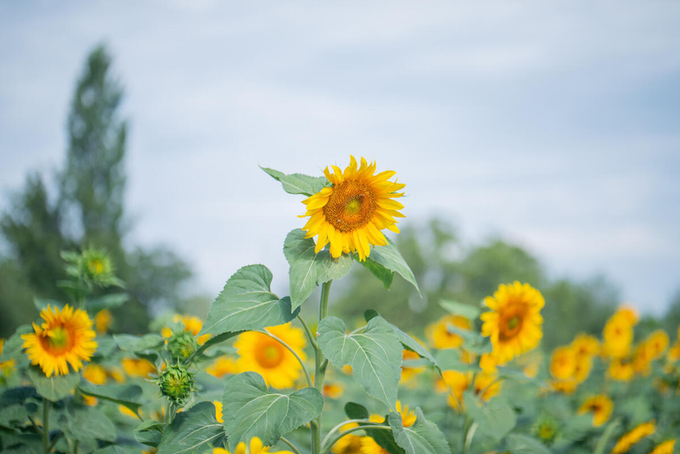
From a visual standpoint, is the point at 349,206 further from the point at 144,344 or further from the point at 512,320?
the point at 512,320

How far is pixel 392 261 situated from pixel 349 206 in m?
0.18

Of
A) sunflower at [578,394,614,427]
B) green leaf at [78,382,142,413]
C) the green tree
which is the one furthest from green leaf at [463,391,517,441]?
the green tree

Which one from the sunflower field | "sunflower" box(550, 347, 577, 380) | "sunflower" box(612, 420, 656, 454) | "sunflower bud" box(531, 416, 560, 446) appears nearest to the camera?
the sunflower field

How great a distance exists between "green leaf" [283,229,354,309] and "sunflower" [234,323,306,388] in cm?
93

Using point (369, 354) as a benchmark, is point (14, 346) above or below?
below

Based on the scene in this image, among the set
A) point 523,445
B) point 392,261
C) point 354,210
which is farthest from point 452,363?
point 354,210

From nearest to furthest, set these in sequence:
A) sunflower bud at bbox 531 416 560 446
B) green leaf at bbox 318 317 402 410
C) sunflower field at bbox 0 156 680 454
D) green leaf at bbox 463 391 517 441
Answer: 1. green leaf at bbox 318 317 402 410
2. sunflower field at bbox 0 156 680 454
3. green leaf at bbox 463 391 517 441
4. sunflower bud at bbox 531 416 560 446

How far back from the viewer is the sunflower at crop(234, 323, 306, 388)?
2.17m

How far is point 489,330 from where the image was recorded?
2.03 meters

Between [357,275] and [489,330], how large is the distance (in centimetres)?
2395

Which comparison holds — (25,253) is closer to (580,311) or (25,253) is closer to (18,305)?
(18,305)

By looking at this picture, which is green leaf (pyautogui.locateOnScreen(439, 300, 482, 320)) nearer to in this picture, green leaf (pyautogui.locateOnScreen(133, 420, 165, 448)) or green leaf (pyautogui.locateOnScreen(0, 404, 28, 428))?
green leaf (pyautogui.locateOnScreen(133, 420, 165, 448))

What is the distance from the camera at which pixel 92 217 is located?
2286 cm

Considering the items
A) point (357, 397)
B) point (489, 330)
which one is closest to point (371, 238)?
point (489, 330)
